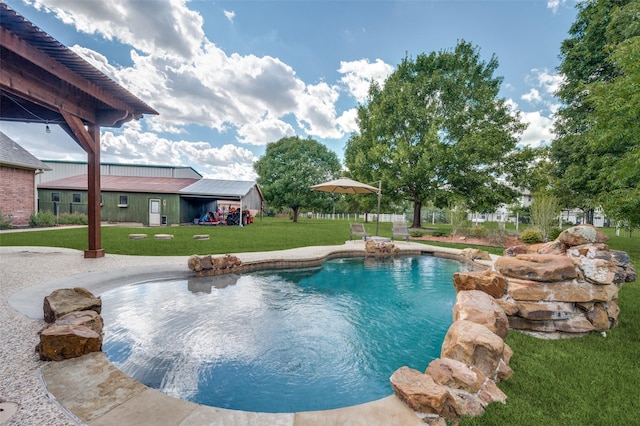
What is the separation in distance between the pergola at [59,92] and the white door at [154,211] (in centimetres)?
1228

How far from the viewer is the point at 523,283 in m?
3.46

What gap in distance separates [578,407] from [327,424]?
1.82 meters

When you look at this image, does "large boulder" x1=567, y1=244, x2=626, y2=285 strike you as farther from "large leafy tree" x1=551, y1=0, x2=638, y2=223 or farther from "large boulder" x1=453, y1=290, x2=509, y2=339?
"large leafy tree" x1=551, y1=0, x2=638, y2=223

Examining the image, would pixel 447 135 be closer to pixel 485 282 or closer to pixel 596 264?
pixel 596 264

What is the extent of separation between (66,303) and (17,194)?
51.3ft

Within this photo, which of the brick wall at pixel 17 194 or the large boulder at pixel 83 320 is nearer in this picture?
the large boulder at pixel 83 320

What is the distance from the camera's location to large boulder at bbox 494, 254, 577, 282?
3.35 metres

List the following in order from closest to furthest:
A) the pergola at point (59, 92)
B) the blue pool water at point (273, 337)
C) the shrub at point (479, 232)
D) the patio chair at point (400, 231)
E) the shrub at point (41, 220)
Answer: the blue pool water at point (273, 337) → the pergola at point (59, 92) → the patio chair at point (400, 231) → the shrub at point (479, 232) → the shrub at point (41, 220)

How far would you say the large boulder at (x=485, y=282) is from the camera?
3.58 m

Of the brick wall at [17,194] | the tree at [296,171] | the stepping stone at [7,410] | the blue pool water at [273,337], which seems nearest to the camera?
the stepping stone at [7,410]

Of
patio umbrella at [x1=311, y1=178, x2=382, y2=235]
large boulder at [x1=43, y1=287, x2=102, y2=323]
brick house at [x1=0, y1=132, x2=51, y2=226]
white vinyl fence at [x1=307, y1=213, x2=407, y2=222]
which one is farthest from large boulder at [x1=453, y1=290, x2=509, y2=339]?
white vinyl fence at [x1=307, y1=213, x2=407, y2=222]

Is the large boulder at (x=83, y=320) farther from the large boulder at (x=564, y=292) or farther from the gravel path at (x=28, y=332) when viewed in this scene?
the large boulder at (x=564, y=292)

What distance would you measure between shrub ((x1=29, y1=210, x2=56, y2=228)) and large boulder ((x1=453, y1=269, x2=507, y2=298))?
63.9 ft

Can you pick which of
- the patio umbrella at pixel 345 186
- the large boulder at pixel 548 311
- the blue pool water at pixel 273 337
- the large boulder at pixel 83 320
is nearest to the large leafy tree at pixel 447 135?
the patio umbrella at pixel 345 186
